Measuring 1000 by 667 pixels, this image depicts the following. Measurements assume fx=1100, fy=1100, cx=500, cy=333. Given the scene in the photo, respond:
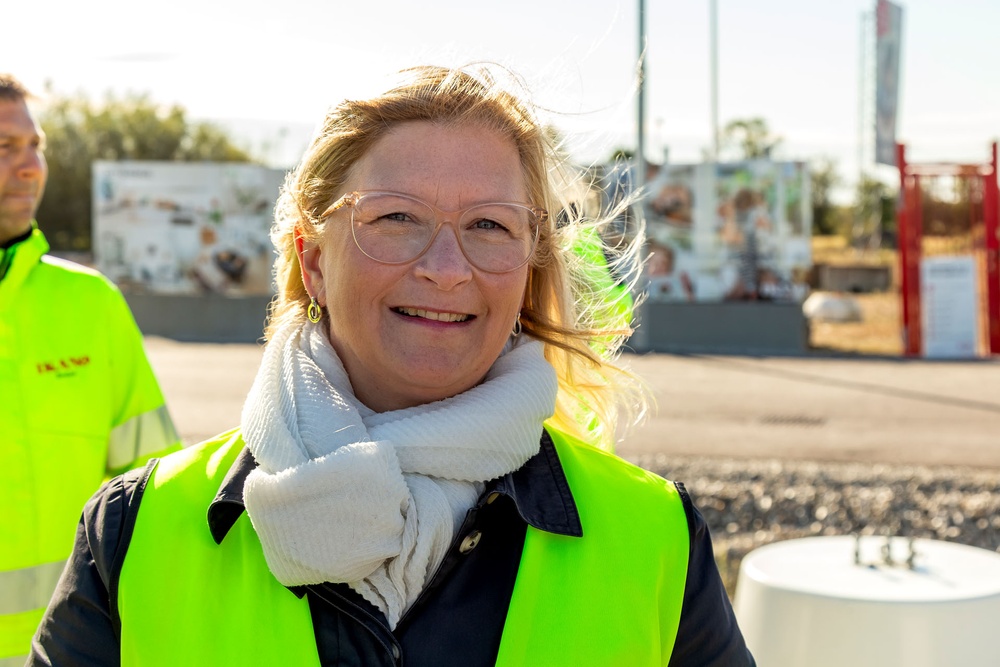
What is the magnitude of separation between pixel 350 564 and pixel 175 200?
20.0 m

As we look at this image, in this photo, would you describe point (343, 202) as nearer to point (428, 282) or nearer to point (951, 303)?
point (428, 282)

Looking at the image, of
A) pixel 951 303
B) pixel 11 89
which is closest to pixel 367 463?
pixel 11 89

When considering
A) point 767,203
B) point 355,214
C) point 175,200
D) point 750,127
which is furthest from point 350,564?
point 750,127

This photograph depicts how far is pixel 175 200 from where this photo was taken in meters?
20.6

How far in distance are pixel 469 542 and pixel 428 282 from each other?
0.43 meters

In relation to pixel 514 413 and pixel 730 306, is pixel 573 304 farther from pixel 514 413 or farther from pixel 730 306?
pixel 730 306

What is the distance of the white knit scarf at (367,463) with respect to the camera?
1.67 metres

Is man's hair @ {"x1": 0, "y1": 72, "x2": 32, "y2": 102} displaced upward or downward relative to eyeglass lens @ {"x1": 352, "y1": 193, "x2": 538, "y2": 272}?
upward

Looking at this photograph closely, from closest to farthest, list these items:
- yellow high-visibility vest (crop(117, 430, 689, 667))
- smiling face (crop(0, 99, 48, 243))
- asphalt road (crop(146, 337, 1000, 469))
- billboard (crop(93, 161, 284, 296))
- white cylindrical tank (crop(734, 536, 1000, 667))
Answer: yellow high-visibility vest (crop(117, 430, 689, 667)) → white cylindrical tank (crop(734, 536, 1000, 667)) → smiling face (crop(0, 99, 48, 243)) → asphalt road (crop(146, 337, 1000, 469)) → billboard (crop(93, 161, 284, 296))

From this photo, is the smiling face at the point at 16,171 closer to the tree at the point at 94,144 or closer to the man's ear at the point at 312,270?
the man's ear at the point at 312,270

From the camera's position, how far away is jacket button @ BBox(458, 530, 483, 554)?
1739 mm

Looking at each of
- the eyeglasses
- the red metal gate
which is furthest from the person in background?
the red metal gate

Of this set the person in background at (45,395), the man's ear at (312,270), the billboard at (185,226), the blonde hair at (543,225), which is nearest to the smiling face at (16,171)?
the person in background at (45,395)

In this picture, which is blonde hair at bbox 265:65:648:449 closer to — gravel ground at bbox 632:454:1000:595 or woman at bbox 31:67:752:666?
woman at bbox 31:67:752:666
